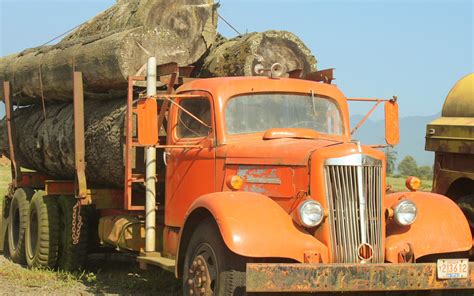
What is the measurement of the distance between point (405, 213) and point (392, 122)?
1.34m

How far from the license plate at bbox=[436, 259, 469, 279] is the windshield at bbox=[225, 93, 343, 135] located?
6.59 feet

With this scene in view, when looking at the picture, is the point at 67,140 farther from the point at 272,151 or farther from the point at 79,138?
the point at 272,151

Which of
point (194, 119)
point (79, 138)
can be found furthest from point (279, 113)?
point (79, 138)

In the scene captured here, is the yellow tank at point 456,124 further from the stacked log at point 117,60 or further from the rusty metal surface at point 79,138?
the rusty metal surface at point 79,138

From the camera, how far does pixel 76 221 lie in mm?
10102

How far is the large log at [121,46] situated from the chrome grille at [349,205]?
3.58 m

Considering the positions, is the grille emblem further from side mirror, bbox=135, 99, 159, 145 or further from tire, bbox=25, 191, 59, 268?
tire, bbox=25, 191, 59, 268

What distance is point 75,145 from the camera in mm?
9406

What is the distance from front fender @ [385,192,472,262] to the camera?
21.5 feet

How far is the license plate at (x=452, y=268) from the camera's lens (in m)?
6.20

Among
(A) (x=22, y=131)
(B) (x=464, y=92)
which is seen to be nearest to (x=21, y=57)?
(A) (x=22, y=131)

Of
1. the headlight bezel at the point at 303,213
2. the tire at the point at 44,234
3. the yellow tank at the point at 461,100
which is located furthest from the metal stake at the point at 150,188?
the yellow tank at the point at 461,100

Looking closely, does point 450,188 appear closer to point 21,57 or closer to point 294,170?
point 294,170

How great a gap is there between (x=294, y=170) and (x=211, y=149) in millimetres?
1084
